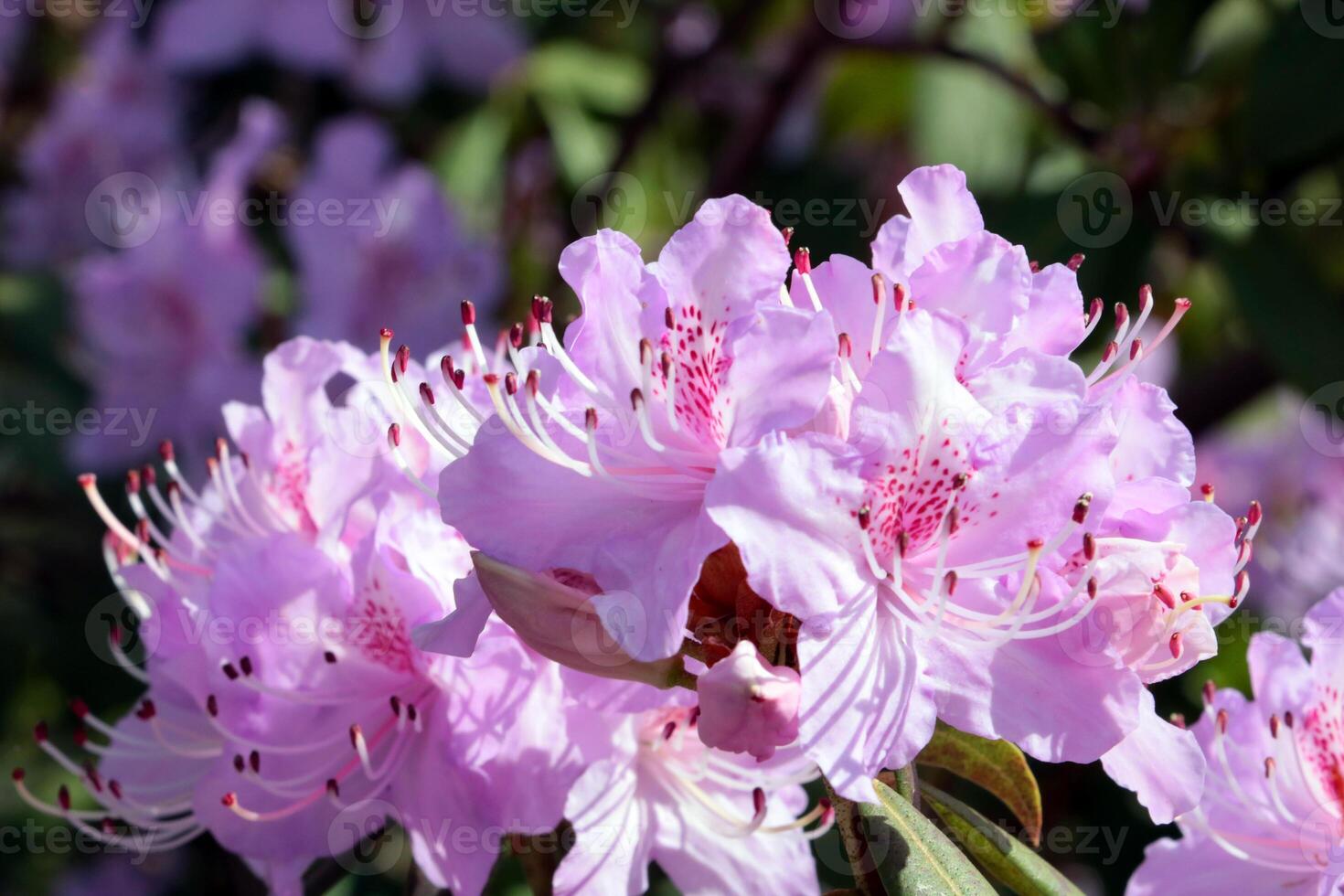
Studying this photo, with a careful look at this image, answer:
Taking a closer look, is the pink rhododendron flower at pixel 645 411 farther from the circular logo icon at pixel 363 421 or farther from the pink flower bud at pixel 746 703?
the circular logo icon at pixel 363 421

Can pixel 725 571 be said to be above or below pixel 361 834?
above

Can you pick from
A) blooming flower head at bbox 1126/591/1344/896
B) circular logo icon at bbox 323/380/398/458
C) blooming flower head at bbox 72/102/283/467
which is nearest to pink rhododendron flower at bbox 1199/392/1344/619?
blooming flower head at bbox 1126/591/1344/896

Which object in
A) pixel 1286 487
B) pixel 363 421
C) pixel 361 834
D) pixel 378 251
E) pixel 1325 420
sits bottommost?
pixel 1286 487

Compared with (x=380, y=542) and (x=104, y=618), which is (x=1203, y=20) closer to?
(x=380, y=542)

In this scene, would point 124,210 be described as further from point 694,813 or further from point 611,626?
point 611,626

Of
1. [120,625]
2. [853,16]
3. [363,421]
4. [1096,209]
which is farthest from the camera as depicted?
[853,16]

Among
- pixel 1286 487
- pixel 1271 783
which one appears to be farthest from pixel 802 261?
pixel 1286 487

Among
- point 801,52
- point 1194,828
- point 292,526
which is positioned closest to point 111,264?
point 801,52
